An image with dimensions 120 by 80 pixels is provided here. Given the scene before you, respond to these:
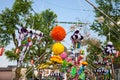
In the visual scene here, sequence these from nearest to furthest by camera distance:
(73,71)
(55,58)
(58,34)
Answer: (58,34) → (55,58) → (73,71)

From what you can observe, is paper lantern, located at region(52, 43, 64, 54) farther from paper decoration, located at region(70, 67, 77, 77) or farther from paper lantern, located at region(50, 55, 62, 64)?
paper decoration, located at region(70, 67, 77, 77)

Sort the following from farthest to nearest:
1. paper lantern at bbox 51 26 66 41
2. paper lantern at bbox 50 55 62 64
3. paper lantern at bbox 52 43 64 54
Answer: paper lantern at bbox 50 55 62 64 → paper lantern at bbox 52 43 64 54 → paper lantern at bbox 51 26 66 41

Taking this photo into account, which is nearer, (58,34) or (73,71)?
(58,34)

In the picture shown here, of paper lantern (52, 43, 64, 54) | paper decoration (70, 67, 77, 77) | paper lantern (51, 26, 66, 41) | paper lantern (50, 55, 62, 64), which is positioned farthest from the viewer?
paper decoration (70, 67, 77, 77)

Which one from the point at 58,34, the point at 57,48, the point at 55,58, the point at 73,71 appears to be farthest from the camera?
the point at 73,71

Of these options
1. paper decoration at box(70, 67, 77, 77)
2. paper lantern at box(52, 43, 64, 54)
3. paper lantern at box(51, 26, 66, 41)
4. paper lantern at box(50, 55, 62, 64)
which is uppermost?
paper lantern at box(51, 26, 66, 41)

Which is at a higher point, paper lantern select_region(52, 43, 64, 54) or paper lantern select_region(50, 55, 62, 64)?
paper lantern select_region(52, 43, 64, 54)

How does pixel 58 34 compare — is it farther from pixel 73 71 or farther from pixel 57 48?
pixel 73 71

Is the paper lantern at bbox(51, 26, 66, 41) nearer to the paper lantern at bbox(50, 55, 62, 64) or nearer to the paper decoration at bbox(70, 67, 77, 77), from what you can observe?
the paper lantern at bbox(50, 55, 62, 64)

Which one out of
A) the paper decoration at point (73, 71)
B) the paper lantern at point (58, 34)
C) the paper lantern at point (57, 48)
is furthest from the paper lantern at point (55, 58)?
the paper decoration at point (73, 71)

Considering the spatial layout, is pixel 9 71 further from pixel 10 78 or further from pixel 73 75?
pixel 73 75

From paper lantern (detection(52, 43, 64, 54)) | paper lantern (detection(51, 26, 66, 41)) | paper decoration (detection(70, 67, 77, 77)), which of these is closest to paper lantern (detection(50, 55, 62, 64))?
paper lantern (detection(52, 43, 64, 54))

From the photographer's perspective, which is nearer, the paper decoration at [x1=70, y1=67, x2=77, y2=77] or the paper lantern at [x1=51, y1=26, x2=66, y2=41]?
the paper lantern at [x1=51, y1=26, x2=66, y2=41]

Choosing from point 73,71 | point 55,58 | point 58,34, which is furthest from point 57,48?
point 73,71
